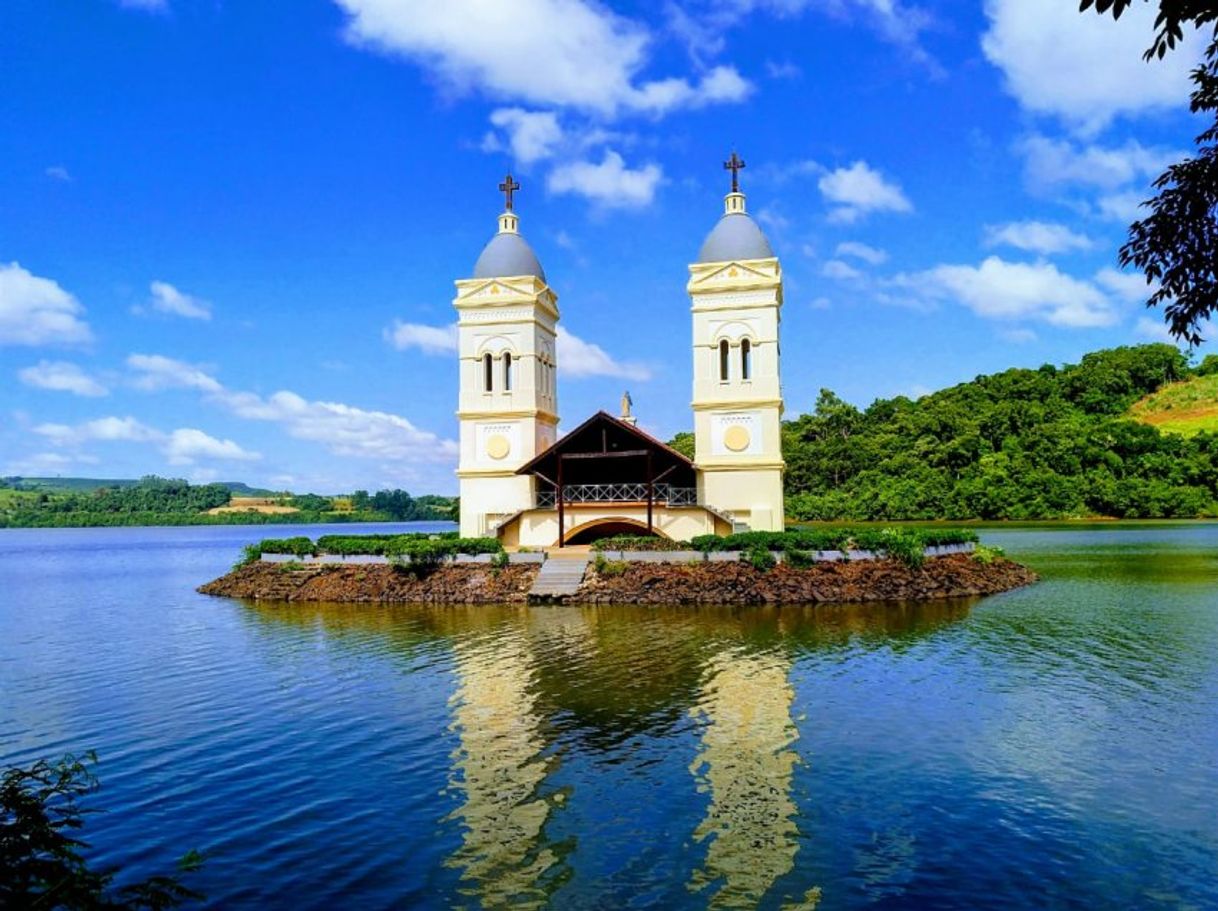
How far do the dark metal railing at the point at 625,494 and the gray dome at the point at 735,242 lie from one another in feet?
32.8

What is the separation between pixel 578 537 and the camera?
3862 centimetres

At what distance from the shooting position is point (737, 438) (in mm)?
37812

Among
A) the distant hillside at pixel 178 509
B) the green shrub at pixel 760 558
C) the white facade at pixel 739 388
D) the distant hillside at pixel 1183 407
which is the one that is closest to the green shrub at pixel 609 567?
the green shrub at pixel 760 558

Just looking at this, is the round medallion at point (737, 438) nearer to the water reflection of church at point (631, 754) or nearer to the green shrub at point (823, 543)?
the green shrub at point (823, 543)

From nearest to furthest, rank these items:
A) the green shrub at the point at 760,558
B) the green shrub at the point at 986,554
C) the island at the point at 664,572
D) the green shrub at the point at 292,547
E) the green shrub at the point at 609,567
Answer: the island at the point at 664,572, the green shrub at the point at 760,558, the green shrub at the point at 609,567, the green shrub at the point at 986,554, the green shrub at the point at 292,547

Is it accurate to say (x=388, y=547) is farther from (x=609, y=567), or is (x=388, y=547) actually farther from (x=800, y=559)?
(x=800, y=559)

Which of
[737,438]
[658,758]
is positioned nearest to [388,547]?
[737,438]

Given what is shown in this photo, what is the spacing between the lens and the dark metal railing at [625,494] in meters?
37.1

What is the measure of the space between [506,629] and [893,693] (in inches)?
464

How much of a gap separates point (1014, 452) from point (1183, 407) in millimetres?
24921

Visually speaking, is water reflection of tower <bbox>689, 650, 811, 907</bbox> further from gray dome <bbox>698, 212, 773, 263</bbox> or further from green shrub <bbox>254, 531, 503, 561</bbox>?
gray dome <bbox>698, 212, 773, 263</bbox>

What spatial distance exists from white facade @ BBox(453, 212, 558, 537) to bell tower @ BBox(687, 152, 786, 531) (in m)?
7.20

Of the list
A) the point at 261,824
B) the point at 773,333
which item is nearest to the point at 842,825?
the point at 261,824

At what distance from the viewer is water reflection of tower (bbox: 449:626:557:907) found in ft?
28.5
